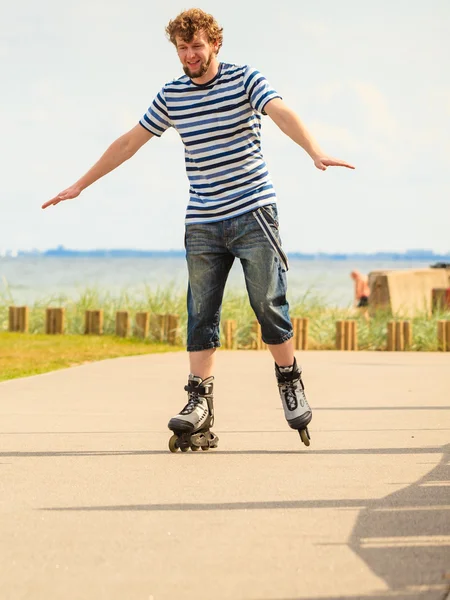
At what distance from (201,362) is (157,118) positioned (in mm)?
1241

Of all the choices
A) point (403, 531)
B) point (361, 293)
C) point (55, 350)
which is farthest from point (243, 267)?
point (361, 293)

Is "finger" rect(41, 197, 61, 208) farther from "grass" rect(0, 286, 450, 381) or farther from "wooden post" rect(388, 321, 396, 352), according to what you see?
"wooden post" rect(388, 321, 396, 352)

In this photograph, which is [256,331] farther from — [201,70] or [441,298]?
[201,70]

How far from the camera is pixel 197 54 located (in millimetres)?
Answer: 5566

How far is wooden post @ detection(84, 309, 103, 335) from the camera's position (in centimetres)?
1417

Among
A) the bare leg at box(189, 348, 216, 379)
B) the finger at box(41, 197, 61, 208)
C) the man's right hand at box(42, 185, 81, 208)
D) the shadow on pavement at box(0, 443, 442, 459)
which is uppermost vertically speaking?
the man's right hand at box(42, 185, 81, 208)

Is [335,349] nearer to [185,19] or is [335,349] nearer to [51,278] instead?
A: [185,19]

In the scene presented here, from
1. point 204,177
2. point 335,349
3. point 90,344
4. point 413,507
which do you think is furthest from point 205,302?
point 335,349

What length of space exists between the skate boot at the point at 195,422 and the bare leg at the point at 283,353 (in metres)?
0.38

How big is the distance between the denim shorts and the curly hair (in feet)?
2.86

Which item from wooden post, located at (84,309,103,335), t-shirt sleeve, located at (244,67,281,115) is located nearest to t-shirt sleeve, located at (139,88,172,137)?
t-shirt sleeve, located at (244,67,281,115)

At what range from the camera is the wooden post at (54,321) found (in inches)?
558

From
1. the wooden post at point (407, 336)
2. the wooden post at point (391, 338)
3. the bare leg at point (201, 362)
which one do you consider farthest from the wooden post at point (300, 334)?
the bare leg at point (201, 362)

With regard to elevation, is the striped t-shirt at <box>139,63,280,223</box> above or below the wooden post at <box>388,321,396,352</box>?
above
